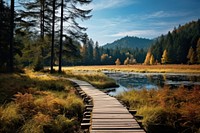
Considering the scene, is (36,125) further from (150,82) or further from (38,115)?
(150,82)

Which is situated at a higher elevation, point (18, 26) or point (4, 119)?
point (18, 26)

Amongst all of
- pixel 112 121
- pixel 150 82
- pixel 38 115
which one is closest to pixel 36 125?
pixel 38 115

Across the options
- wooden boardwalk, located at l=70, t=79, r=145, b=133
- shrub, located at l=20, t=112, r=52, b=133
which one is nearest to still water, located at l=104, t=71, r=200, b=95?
wooden boardwalk, located at l=70, t=79, r=145, b=133

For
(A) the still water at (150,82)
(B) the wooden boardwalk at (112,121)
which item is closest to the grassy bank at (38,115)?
(B) the wooden boardwalk at (112,121)

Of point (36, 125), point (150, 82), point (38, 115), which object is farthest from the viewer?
point (150, 82)

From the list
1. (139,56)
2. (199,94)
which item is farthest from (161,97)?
(139,56)

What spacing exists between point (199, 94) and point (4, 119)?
8.73 metres

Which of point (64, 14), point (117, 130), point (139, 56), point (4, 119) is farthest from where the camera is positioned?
point (139, 56)

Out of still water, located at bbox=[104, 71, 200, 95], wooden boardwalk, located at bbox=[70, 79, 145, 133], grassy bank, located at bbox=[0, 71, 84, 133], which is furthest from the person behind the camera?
still water, located at bbox=[104, 71, 200, 95]

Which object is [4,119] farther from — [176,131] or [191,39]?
[191,39]

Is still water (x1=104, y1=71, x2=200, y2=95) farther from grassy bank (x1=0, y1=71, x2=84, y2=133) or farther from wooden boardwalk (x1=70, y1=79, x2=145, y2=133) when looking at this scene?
grassy bank (x1=0, y1=71, x2=84, y2=133)

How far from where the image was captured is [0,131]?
653 centimetres

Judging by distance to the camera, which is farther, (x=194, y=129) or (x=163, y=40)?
(x=163, y=40)

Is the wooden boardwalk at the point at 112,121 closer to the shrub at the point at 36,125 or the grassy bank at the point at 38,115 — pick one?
the grassy bank at the point at 38,115
